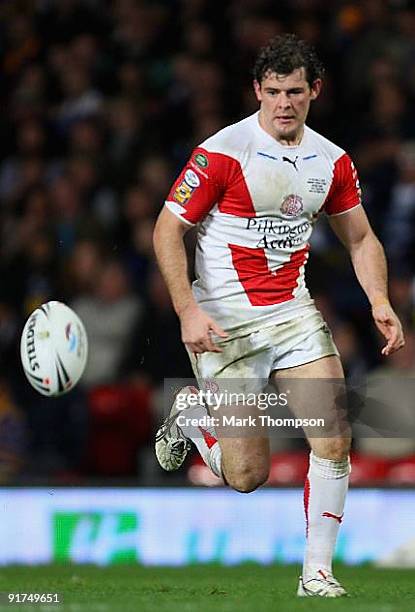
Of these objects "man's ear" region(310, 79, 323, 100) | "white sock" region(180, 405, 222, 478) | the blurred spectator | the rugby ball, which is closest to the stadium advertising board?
the blurred spectator

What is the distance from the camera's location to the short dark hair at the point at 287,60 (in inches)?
262

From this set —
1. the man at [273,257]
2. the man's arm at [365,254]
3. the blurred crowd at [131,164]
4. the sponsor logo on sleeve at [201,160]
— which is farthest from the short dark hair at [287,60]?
the blurred crowd at [131,164]

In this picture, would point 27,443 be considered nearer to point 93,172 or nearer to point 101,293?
point 101,293

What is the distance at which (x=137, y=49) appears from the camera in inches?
526

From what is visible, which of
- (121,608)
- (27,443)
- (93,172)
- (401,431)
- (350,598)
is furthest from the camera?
(93,172)

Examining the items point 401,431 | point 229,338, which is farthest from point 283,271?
point 401,431

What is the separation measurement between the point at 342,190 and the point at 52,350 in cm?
150

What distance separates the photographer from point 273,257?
6918mm

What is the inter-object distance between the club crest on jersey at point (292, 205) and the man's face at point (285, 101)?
9.4 inches

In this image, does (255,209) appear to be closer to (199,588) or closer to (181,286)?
(181,286)

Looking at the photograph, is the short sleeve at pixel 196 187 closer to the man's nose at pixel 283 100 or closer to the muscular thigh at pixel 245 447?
the man's nose at pixel 283 100

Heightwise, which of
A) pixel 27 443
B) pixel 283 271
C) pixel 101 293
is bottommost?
pixel 27 443

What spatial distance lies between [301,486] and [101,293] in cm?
220

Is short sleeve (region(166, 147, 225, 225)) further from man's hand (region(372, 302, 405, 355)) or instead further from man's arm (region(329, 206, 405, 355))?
man's hand (region(372, 302, 405, 355))
